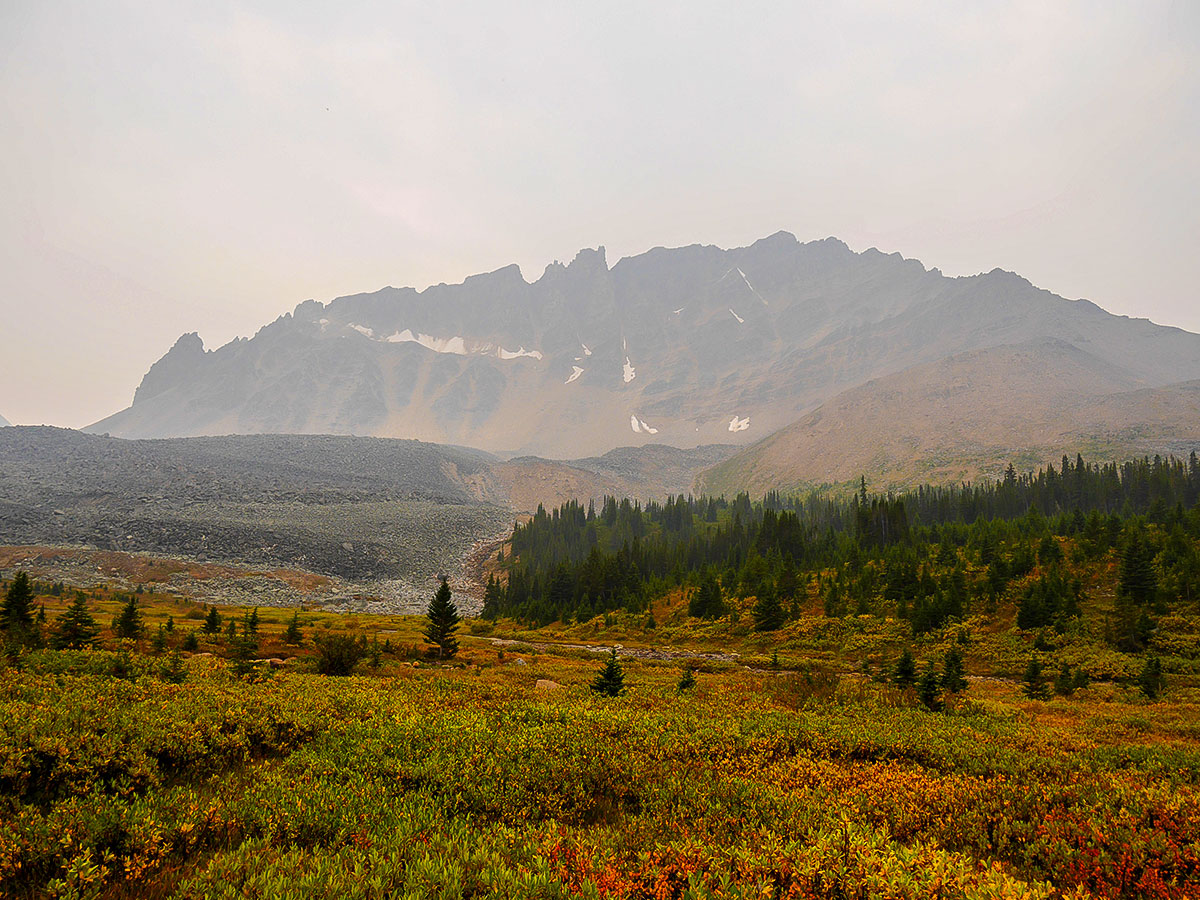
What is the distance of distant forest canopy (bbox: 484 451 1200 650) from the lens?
58875 mm

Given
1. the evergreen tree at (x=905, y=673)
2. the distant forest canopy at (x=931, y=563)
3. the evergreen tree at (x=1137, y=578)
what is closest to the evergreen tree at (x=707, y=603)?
the distant forest canopy at (x=931, y=563)

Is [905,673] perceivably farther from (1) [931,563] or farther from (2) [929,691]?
(1) [931,563]

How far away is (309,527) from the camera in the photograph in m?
174

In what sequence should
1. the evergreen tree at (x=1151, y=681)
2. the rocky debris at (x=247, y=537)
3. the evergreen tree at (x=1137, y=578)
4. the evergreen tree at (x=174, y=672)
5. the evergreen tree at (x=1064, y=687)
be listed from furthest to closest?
the rocky debris at (x=247, y=537) < the evergreen tree at (x=1137, y=578) < the evergreen tree at (x=1064, y=687) < the evergreen tree at (x=1151, y=681) < the evergreen tree at (x=174, y=672)

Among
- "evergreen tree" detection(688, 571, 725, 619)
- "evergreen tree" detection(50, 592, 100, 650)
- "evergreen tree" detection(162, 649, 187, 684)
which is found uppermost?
"evergreen tree" detection(162, 649, 187, 684)

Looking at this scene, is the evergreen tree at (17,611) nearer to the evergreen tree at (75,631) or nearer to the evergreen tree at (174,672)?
the evergreen tree at (75,631)

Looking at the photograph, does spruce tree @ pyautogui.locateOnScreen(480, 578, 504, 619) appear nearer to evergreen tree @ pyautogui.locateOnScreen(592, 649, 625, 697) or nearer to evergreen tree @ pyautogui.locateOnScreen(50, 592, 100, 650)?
evergreen tree @ pyautogui.locateOnScreen(50, 592, 100, 650)

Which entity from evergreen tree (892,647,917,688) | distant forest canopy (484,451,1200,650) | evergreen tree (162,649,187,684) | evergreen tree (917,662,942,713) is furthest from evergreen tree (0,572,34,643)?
distant forest canopy (484,451,1200,650)

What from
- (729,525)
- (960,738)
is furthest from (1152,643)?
(729,525)

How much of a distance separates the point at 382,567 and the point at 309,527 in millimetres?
35791

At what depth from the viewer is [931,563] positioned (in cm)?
8244

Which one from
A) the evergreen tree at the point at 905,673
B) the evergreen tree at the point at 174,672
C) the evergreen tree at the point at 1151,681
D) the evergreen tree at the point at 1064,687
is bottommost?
the evergreen tree at the point at 1064,687

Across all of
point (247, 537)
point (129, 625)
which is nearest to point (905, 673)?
point (129, 625)

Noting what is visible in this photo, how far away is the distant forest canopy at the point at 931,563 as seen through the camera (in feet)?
193
